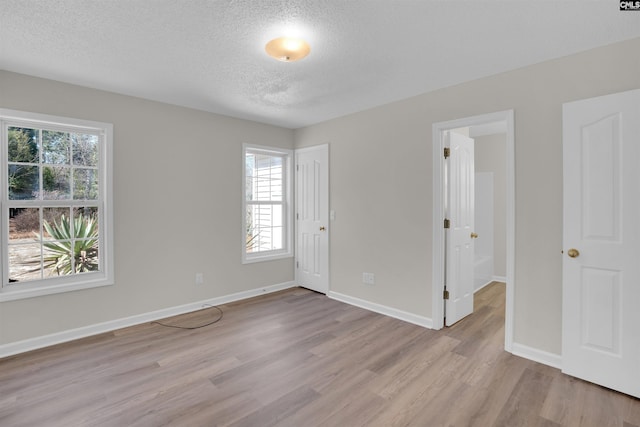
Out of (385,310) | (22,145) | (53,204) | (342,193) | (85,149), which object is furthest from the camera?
(342,193)

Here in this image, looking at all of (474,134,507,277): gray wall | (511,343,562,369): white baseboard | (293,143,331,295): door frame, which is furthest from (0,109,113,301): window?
(474,134,507,277): gray wall

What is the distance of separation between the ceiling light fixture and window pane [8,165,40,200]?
250 centimetres

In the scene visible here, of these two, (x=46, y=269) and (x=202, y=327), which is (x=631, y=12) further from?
(x=46, y=269)

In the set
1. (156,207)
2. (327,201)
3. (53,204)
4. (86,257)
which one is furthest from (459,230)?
(53,204)

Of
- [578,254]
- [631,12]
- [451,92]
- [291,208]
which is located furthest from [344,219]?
[631,12]

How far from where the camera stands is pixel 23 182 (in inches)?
113

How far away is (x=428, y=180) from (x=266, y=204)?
7.97 ft

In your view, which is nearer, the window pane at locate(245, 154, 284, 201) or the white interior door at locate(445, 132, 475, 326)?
the white interior door at locate(445, 132, 475, 326)

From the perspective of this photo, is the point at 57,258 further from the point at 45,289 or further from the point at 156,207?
the point at 156,207

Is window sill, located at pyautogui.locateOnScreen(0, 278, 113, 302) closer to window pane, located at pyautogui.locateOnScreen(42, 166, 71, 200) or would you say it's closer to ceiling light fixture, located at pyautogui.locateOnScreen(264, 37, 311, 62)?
window pane, located at pyautogui.locateOnScreen(42, 166, 71, 200)

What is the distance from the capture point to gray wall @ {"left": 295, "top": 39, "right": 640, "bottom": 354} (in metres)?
2.49

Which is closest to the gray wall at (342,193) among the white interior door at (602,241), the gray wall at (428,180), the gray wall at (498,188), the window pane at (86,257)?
the gray wall at (428,180)

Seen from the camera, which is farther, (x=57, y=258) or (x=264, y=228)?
(x=264, y=228)

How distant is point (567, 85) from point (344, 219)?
2.61 metres
